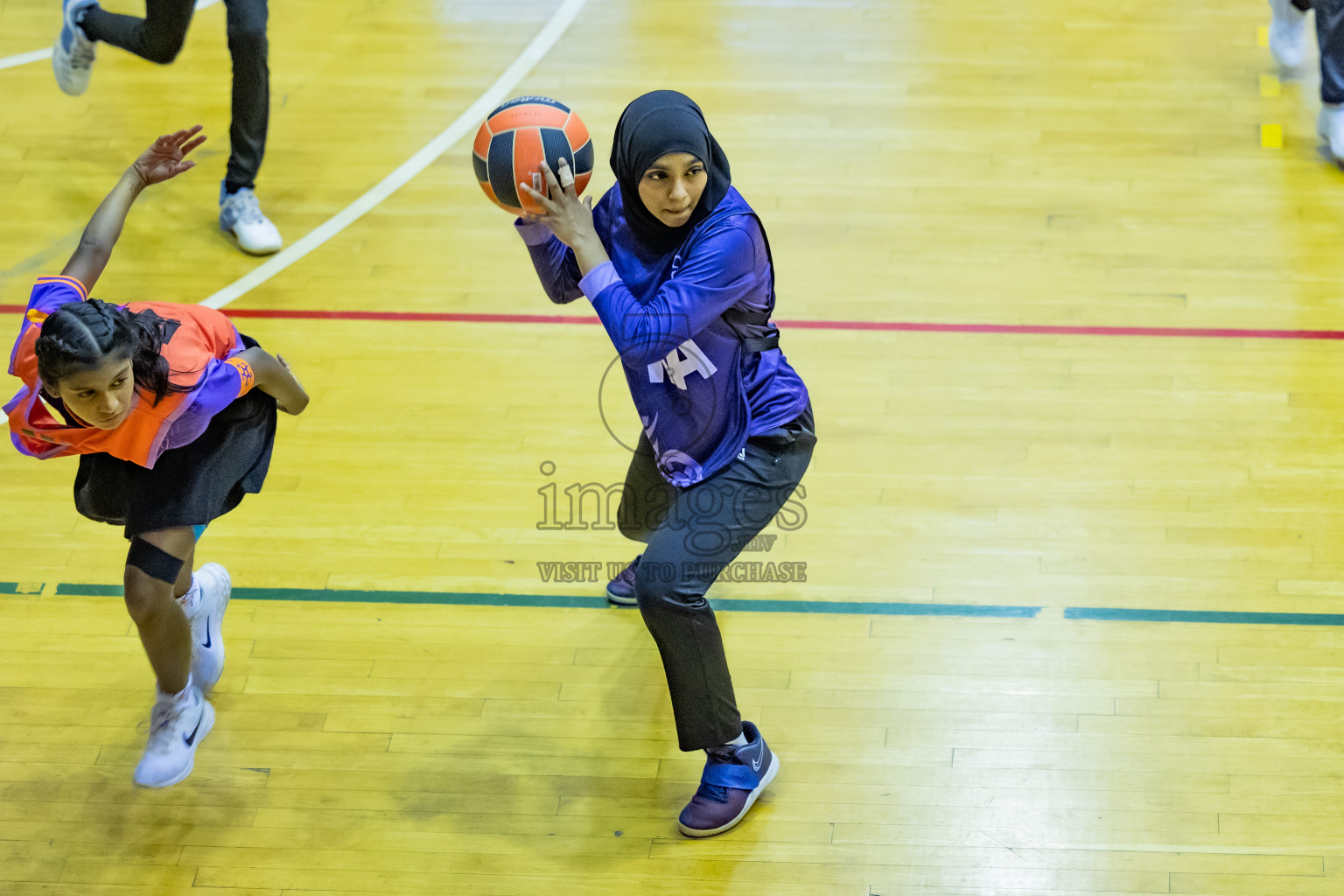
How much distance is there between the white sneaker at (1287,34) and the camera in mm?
5668

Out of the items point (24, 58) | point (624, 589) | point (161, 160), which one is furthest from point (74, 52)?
point (624, 589)

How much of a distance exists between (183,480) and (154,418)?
20 cm

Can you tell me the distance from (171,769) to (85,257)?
127 centimetres

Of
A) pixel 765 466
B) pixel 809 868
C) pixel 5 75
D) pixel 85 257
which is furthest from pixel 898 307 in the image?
pixel 5 75

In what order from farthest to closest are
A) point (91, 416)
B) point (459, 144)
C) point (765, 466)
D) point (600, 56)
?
1. point (600, 56)
2. point (459, 144)
3. point (765, 466)
4. point (91, 416)

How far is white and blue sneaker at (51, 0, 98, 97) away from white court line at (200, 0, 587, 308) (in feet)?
4.18

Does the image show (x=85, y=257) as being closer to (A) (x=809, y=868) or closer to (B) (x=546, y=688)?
(B) (x=546, y=688)

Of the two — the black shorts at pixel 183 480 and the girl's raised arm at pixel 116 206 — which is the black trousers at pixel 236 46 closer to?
the girl's raised arm at pixel 116 206

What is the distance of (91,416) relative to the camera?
2.66 metres

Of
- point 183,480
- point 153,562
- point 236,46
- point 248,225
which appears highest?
point 236,46

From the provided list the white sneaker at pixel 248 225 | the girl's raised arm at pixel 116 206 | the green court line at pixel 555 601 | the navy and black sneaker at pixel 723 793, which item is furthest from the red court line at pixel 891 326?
the navy and black sneaker at pixel 723 793

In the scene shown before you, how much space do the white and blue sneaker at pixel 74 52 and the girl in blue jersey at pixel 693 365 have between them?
334 cm

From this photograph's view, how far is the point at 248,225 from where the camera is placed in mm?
5039

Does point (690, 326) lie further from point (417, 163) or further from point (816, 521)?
point (417, 163)
